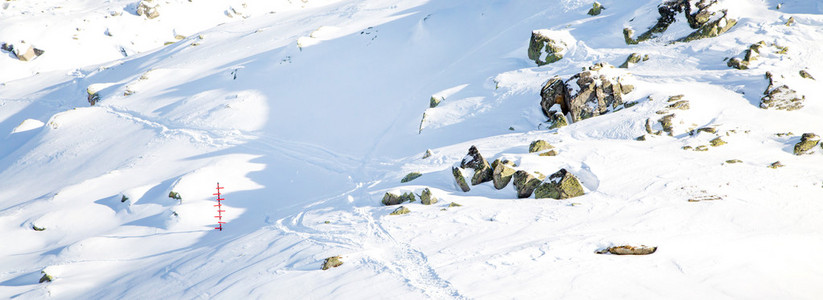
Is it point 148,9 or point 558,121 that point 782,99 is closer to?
point 558,121

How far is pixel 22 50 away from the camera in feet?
132

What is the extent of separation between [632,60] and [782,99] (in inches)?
204

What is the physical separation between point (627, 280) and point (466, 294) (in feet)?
9.03

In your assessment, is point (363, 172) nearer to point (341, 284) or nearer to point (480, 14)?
point (341, 284)

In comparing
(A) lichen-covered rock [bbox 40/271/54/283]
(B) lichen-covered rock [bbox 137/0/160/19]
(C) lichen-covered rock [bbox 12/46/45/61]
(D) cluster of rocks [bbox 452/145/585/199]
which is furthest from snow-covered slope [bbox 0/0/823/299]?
(B) lichen-covered rock [bbox 137/0/160/19]

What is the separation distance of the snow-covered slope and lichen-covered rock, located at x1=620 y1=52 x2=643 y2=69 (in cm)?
70

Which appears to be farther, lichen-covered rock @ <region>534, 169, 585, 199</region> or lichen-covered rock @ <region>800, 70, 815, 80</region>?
lichen-covered rock @ <region>800, 70, 815, 80</region>

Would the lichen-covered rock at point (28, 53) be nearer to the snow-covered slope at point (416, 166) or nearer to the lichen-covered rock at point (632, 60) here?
the snow-covered slope at point (416, 166)

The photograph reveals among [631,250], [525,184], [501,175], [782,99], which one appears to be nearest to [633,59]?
[782,99]

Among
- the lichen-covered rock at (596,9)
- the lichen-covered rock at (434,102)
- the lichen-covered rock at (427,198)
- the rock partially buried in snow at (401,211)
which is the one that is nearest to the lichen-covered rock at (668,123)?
the lichen-covered rock at (427,198)

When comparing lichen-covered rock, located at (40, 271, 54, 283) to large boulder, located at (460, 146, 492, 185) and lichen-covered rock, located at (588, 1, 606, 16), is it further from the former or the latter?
lichen-covered rock, located at (588, 1, 606, 16)

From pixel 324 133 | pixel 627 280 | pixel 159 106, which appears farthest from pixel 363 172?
pixel 159 106

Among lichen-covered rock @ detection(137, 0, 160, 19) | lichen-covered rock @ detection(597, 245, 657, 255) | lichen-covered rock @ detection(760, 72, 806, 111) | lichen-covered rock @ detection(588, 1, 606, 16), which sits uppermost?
lichen-covered rock @ detection(137, 0, 160, 19)

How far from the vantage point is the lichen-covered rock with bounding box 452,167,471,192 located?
12641 mm
